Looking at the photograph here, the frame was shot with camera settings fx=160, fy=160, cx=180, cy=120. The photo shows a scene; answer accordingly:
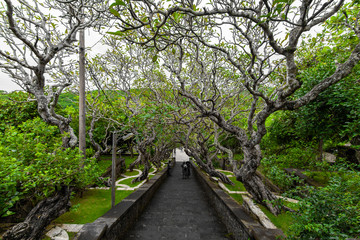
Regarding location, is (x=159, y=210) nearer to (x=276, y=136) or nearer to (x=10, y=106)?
(x=276, y=136)

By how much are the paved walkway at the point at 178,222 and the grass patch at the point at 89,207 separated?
1.29 metres

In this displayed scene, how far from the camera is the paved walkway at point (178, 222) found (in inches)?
196

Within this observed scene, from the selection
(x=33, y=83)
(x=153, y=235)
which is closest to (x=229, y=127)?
(x=153, y=235)

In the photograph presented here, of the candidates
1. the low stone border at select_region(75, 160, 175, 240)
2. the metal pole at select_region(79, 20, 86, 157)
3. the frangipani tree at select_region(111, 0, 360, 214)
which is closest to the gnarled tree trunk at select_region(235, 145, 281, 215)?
the frangipani tree at select_region(111, 0, 360, 214)

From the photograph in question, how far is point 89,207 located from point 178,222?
328cm

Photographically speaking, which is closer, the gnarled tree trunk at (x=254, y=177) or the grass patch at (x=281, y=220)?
the grass patch at (x=281, y=220)

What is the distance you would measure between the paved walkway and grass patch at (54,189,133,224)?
129 cm

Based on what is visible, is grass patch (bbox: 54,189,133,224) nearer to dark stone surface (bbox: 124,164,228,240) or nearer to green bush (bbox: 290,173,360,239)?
dark stone surface (bbox: 124,164,228,240)

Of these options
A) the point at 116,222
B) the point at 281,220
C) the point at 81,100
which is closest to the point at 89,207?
the point at 116,222

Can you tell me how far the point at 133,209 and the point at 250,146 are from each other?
464cm

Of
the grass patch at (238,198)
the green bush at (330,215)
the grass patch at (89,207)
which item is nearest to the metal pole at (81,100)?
the grass patch at (89,207)

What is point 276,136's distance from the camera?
337 inches

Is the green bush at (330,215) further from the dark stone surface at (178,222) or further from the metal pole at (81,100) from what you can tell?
the metal pole at (81,100)

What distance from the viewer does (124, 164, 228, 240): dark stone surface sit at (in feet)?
16.4
